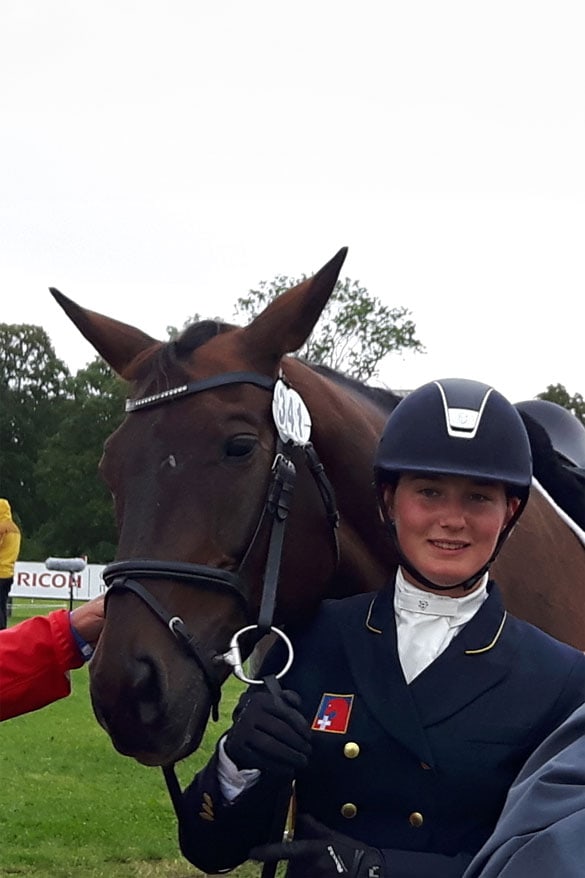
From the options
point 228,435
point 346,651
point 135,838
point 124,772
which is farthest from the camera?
point 124,772

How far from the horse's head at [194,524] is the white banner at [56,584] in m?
18.3

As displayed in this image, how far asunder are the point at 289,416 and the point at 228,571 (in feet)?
1.41

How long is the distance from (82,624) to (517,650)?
1231 millimetres

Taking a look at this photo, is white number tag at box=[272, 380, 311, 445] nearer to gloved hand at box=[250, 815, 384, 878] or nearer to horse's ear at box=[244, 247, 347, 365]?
horse's ear at box=[244, 247, 347, 365]

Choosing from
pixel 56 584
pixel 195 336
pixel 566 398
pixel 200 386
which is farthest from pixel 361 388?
pixel 566 398

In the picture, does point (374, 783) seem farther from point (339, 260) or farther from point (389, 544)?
point (339, 260)

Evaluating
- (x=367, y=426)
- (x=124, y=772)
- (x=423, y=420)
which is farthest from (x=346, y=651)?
(x=124, y=772)

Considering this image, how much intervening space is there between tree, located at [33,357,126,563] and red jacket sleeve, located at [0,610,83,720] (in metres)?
38.1

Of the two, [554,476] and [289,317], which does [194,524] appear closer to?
[289,317]

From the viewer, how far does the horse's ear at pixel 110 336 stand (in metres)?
2.88

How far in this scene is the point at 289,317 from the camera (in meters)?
2.67

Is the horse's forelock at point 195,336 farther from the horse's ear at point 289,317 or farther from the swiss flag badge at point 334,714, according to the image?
the swiss flag badge at point 334,714

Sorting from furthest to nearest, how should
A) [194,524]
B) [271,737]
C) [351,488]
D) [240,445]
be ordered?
[351,488]
[240,445]
[194,524]
[271,737]

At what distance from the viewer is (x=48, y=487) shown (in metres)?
42.2
